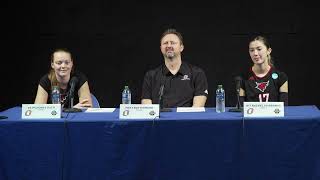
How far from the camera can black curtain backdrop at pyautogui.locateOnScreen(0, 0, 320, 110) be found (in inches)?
202

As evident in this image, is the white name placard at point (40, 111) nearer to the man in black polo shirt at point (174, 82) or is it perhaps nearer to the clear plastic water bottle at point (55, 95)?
the clear plastic water bottle at point (55, 95)

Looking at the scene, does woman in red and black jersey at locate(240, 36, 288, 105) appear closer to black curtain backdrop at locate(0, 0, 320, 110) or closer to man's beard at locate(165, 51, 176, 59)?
man's beard at locate(165, 51, 176, 59)

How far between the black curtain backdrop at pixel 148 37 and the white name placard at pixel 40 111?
2.32 meters

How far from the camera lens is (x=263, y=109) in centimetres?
290

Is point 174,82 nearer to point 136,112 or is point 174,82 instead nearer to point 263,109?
point 136,112

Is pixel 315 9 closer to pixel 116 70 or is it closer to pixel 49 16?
pixel 116 70

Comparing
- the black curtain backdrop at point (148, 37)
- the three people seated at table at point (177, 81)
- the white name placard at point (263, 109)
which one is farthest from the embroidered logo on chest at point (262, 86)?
the black curtain backdrop at point (148, 37)

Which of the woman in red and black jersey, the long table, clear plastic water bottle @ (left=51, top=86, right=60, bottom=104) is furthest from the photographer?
the woman in red and black jersey

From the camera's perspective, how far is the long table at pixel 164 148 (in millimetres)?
2857

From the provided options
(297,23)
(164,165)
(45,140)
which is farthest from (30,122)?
(297,23)

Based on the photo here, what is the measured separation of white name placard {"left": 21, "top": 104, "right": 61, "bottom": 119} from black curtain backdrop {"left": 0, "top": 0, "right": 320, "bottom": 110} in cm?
232

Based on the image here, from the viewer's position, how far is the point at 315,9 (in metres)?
5.12

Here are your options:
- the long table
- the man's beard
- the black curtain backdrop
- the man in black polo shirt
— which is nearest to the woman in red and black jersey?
the man in black polo shirt

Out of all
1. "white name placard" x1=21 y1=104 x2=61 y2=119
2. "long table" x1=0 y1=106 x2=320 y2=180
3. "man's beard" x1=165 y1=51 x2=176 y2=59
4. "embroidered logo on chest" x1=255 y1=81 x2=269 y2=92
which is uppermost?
"man's beard" x1=165 y1=51 x2=176 y2=59
